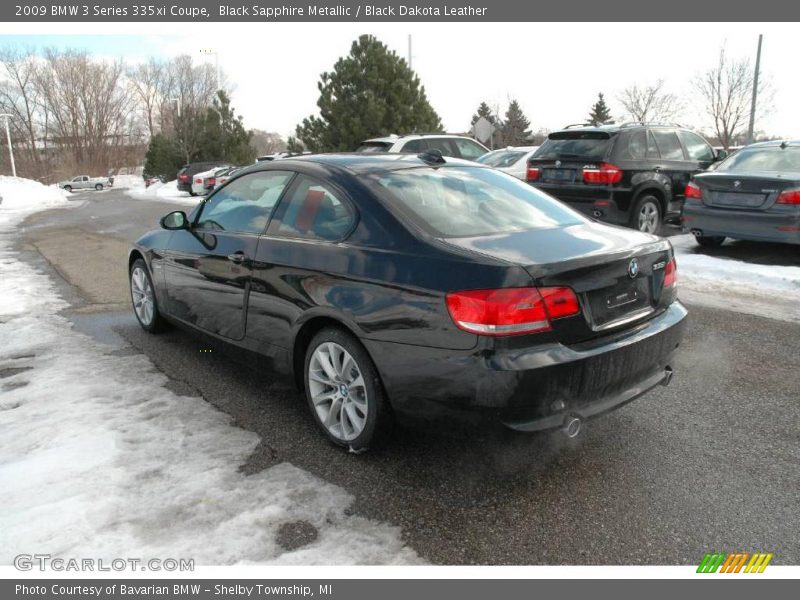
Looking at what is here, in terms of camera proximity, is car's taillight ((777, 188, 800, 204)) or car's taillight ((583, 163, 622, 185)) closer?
car's taillight ((777, 188, 800, 204))

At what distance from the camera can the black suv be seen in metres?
9.02

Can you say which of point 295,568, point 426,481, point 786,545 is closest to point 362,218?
point 426,481

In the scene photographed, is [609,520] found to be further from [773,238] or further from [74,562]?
[773,238]

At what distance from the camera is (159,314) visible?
5.27 meters

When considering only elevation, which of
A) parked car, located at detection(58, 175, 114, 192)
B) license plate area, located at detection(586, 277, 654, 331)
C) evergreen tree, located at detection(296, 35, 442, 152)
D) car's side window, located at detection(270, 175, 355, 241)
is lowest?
parked car, located at detection(58, 175, 114, 192)

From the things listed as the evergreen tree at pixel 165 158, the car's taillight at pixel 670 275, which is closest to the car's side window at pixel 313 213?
the car's taillight at pixel 670 275

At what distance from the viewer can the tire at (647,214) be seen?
913 cm

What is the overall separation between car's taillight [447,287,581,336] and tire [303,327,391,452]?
23.5 inches

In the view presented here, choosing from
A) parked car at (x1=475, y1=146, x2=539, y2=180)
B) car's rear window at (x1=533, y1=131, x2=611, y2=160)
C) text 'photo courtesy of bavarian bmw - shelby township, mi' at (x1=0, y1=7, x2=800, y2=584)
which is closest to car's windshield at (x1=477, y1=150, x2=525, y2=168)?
parked car at (x1=475, y1=146, x2=539, y2=180)

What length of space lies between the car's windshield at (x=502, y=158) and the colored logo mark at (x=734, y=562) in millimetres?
10956

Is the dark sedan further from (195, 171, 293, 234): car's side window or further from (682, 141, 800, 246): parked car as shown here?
(682, 141, 800, 246): parked car

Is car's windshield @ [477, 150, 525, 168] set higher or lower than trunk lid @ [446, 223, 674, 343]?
higher

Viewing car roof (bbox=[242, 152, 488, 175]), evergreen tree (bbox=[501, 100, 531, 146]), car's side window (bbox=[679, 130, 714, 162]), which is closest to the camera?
car roof (bbox=[242, 152, 488, 175])

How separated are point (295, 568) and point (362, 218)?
1.65 m
